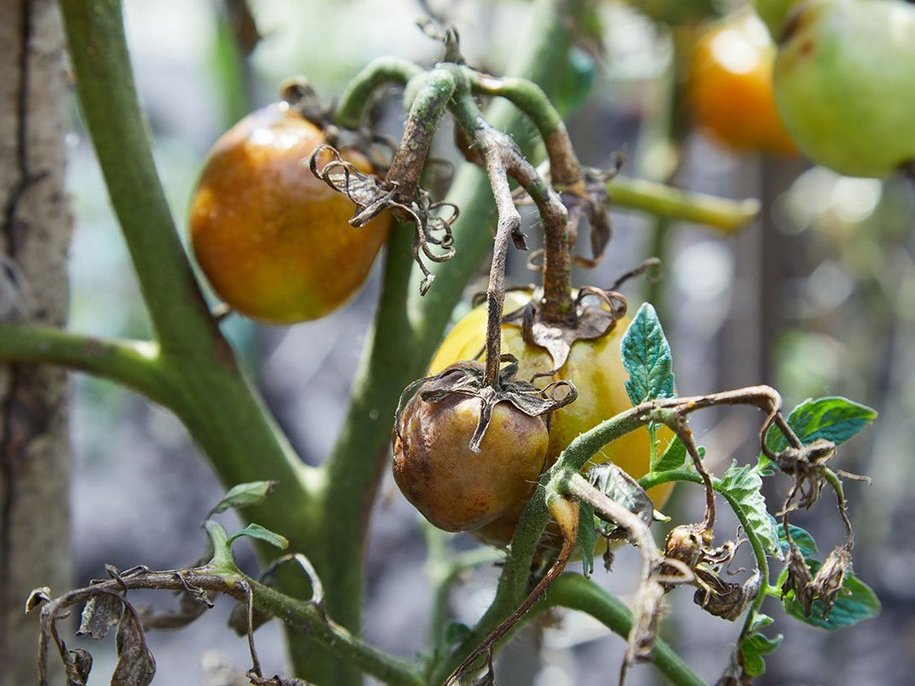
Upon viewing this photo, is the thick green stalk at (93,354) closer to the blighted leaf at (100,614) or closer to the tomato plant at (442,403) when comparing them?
the tomato plant at (442,403)

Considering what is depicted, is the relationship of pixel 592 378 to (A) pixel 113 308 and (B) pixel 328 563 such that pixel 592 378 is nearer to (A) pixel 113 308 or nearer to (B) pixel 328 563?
(B) pixel 328 563

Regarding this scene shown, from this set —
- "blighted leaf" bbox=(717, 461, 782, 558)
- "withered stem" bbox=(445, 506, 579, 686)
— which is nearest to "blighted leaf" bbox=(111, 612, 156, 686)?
"withered stem" bbox=(445, 506, 579, 686)

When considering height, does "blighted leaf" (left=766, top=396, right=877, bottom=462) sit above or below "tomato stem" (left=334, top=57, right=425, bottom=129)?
below

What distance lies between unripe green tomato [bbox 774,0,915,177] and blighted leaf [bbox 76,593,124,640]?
0.61m

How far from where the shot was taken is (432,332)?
70cm

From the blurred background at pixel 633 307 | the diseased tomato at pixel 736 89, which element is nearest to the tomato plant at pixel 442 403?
the blurred background at pixel 633 307

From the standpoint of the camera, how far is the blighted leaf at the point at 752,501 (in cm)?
40

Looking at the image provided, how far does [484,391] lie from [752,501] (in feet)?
0.39

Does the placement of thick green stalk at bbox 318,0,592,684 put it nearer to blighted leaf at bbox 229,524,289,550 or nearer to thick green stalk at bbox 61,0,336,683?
thick green stalk at bbox 61,0,336,683

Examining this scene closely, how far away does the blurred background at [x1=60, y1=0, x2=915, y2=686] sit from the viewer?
1329 mm

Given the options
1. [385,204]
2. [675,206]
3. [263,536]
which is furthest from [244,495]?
[675,206]

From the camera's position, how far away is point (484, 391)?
1.45 ft

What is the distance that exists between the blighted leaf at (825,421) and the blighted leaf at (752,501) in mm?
15

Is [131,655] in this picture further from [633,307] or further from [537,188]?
[633,307]
